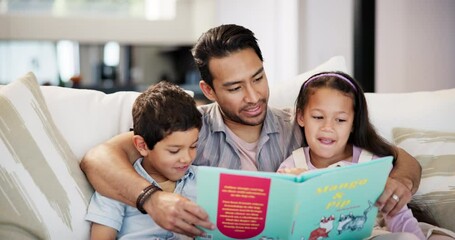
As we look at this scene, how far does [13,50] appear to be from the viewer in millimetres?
6949

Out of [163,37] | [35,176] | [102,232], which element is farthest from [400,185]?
[163,37]

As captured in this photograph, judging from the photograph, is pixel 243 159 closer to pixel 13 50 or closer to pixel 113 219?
pixel 113 219

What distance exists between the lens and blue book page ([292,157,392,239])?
4.22 ft

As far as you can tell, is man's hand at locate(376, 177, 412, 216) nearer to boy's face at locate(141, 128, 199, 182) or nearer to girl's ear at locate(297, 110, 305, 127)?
girl's ear at locate(297, 110, 305, 127)

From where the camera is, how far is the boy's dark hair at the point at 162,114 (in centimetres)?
158

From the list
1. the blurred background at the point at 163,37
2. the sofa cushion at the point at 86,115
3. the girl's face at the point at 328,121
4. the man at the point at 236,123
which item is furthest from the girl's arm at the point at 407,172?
the blurred background at the point at 163,37

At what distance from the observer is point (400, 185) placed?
4.99ft

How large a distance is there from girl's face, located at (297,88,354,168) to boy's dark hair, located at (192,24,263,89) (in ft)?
0.92

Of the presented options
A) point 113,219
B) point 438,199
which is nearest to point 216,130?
point 113,219

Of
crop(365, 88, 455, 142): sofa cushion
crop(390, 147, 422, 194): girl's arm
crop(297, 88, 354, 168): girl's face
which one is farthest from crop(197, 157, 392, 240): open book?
crop(365, 88, 455, 142): sofa cushion

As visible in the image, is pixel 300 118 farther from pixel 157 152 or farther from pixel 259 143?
pixel 157 152

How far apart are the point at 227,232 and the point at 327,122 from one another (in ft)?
1.78

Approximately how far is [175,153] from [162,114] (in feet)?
0.38

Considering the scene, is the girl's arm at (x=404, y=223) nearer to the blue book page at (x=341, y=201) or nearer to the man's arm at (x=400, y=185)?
the man's arm at (x=400, y=185)
